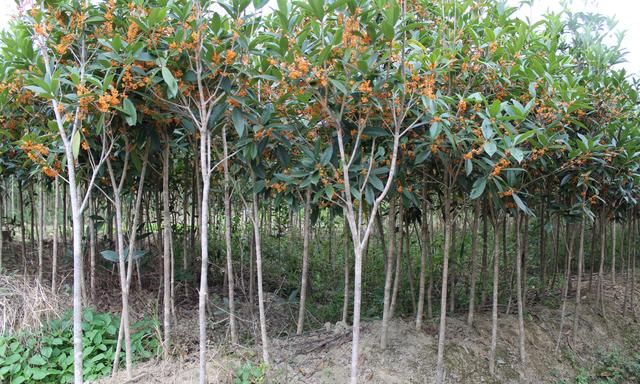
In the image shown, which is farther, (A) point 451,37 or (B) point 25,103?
(B) point 25,103

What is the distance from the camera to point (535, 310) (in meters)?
4.35

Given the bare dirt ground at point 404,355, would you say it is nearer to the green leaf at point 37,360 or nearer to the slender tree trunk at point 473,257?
the slender tree trunk at point 473,257

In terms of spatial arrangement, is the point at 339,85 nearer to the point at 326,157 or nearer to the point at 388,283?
the point at 326,157

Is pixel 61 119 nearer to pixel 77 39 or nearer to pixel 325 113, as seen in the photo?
pixel 77 39

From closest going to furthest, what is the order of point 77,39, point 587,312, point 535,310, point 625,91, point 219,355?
1. point 77,39
2. point 219,355
3. point 625,91
4. point 535,310
5. point 587,312

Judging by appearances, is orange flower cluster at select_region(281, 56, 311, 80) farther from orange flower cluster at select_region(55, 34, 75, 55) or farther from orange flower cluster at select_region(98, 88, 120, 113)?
orange flower cluster at select_region(55, 34, 75, 55)

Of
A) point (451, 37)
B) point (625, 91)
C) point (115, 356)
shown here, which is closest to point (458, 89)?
point (451, 37)

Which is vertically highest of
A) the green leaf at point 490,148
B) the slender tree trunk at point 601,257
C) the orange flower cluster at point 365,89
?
the orange flower cluster at point 365,89

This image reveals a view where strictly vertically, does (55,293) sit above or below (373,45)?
below

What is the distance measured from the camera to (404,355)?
3.21m

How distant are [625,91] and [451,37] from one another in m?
1.76

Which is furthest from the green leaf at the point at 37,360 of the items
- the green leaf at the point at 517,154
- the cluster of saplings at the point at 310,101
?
the green leaf at the point at 517,154

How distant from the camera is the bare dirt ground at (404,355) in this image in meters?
2.93

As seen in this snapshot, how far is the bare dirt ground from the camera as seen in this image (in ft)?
9.62
